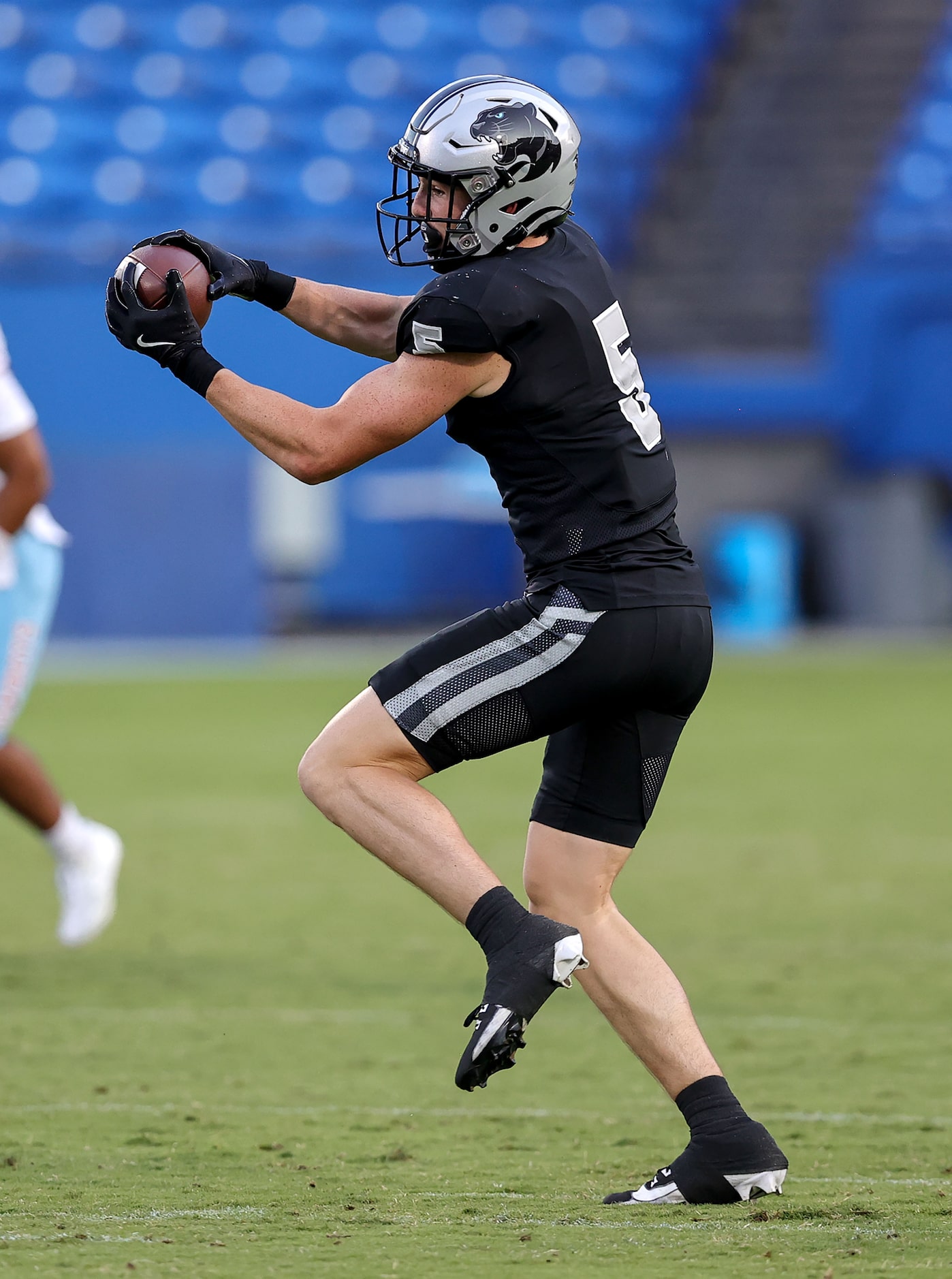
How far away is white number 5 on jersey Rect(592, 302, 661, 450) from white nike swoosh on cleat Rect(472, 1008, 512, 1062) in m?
1.03

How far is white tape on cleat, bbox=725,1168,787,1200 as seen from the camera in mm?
3229

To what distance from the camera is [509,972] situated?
10.1 feet

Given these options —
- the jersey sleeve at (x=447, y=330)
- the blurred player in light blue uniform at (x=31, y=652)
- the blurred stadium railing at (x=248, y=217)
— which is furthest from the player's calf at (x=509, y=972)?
the blurred stadium railing at (x=248, y=217)

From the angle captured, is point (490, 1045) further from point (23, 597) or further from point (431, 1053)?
point (23, 597)

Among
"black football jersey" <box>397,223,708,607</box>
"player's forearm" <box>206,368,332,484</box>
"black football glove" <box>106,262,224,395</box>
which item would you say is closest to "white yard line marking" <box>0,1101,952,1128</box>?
"black football jersey" <box>397,223,708,607</box>

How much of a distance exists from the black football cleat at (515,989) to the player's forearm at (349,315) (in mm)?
1313

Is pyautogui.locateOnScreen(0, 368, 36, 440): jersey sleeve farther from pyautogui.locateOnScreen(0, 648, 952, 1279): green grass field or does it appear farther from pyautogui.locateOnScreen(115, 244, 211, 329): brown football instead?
pyautogui.locateOnScreen(115, 244, 211, 329): brown football

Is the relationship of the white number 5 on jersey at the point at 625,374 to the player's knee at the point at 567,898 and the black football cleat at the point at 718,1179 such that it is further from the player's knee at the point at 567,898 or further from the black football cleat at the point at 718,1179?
the black football cleat at the point at 718,1179

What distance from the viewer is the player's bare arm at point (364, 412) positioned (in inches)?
125

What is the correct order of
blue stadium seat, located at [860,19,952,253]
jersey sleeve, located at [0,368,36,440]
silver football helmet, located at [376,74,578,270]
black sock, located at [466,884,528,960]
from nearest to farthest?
1. black sock, located at [466,884,528,960]
2. silver football helmet, located at [376,74,578,270]
3. jersey sleeve, located at [0,368,36,440]
4. blue stadium seat, located at [860,19,952,253]

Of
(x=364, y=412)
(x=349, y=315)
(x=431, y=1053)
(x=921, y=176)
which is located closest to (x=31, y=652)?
(x=431, y=1053)

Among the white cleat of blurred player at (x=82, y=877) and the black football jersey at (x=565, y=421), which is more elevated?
the black football jersey at (x=565, y=421)

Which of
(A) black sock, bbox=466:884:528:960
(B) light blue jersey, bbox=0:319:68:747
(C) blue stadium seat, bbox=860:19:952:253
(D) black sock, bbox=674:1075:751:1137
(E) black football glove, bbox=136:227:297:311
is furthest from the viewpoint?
(C) blue stadium seat, bbox=860:19:952:253

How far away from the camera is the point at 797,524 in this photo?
57.2 feet
